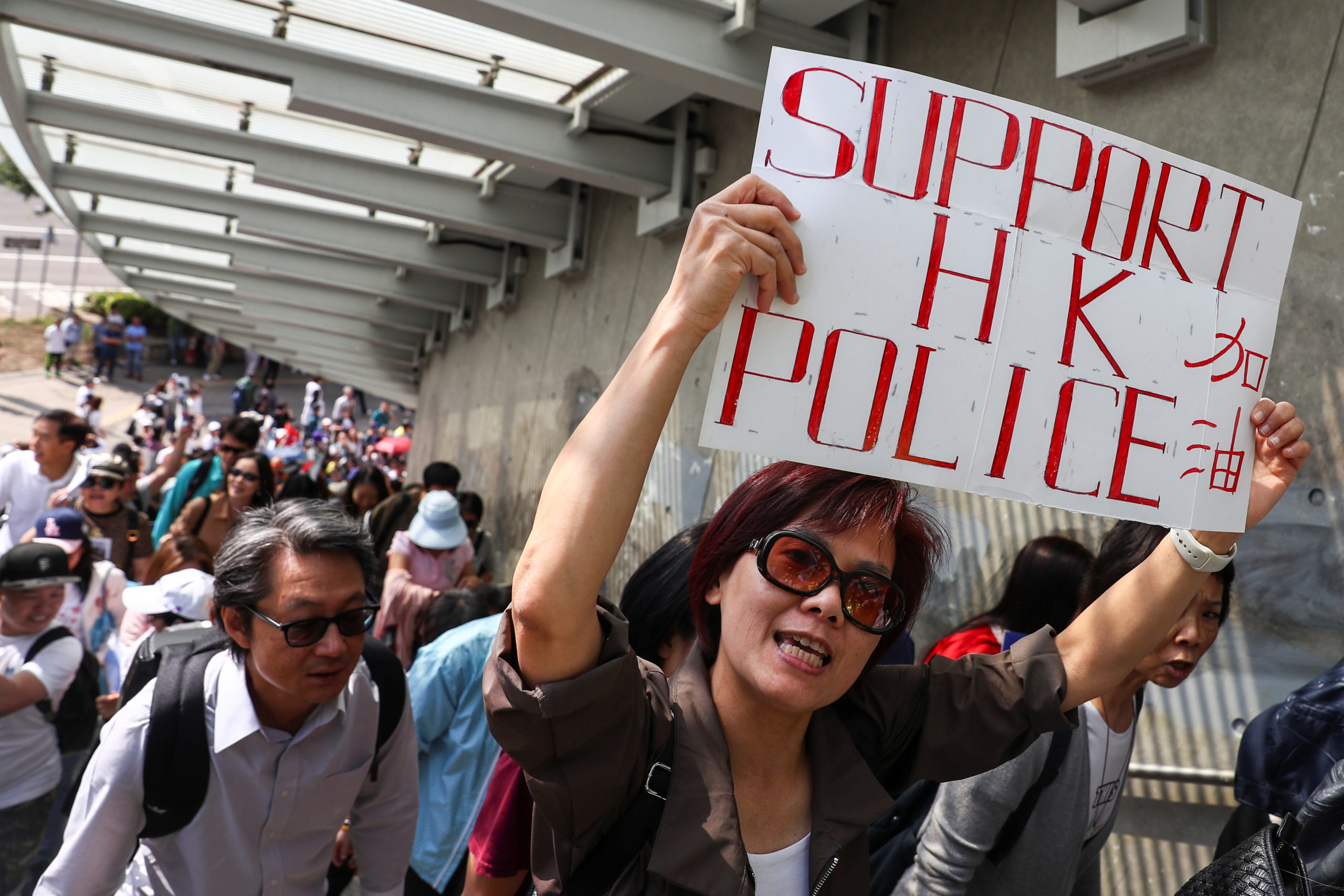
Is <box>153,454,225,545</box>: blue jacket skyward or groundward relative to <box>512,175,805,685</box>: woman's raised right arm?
groundward

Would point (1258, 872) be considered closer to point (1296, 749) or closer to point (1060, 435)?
point (1296, 749)

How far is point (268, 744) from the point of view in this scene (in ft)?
8.18

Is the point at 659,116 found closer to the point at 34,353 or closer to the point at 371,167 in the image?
the point at 371,167

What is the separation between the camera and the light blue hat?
19.1 ft

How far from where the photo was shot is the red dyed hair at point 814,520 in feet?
5.70

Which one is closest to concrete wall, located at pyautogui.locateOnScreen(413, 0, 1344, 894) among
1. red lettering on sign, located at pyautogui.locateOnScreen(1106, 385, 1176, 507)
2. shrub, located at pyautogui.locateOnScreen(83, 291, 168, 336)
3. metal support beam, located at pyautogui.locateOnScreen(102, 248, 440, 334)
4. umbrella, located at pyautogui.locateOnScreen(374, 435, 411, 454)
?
red lettering on sign, located at pyautogui.locateOnScreen(1106, 385, 1176, 507)

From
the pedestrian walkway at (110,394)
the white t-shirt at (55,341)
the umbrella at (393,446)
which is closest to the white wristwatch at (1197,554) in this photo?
the umbrella at (393,446)

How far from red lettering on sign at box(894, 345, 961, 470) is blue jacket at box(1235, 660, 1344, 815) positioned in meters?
1.28

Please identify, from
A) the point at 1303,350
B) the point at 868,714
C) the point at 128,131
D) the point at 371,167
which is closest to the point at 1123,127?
the point at 1303,350

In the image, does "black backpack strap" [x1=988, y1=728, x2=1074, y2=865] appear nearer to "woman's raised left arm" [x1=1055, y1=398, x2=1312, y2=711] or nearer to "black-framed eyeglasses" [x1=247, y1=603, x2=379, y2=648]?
"woman's raised left arm" [x1=1055, y1=398, x2=1312, y2=711]

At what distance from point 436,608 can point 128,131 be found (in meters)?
6.43

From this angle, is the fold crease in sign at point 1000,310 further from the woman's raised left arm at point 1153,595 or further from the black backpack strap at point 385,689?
the black backpack strap at point 385,689

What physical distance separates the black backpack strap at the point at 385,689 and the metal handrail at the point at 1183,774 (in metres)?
2.55

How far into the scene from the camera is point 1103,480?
1811 millimetres
